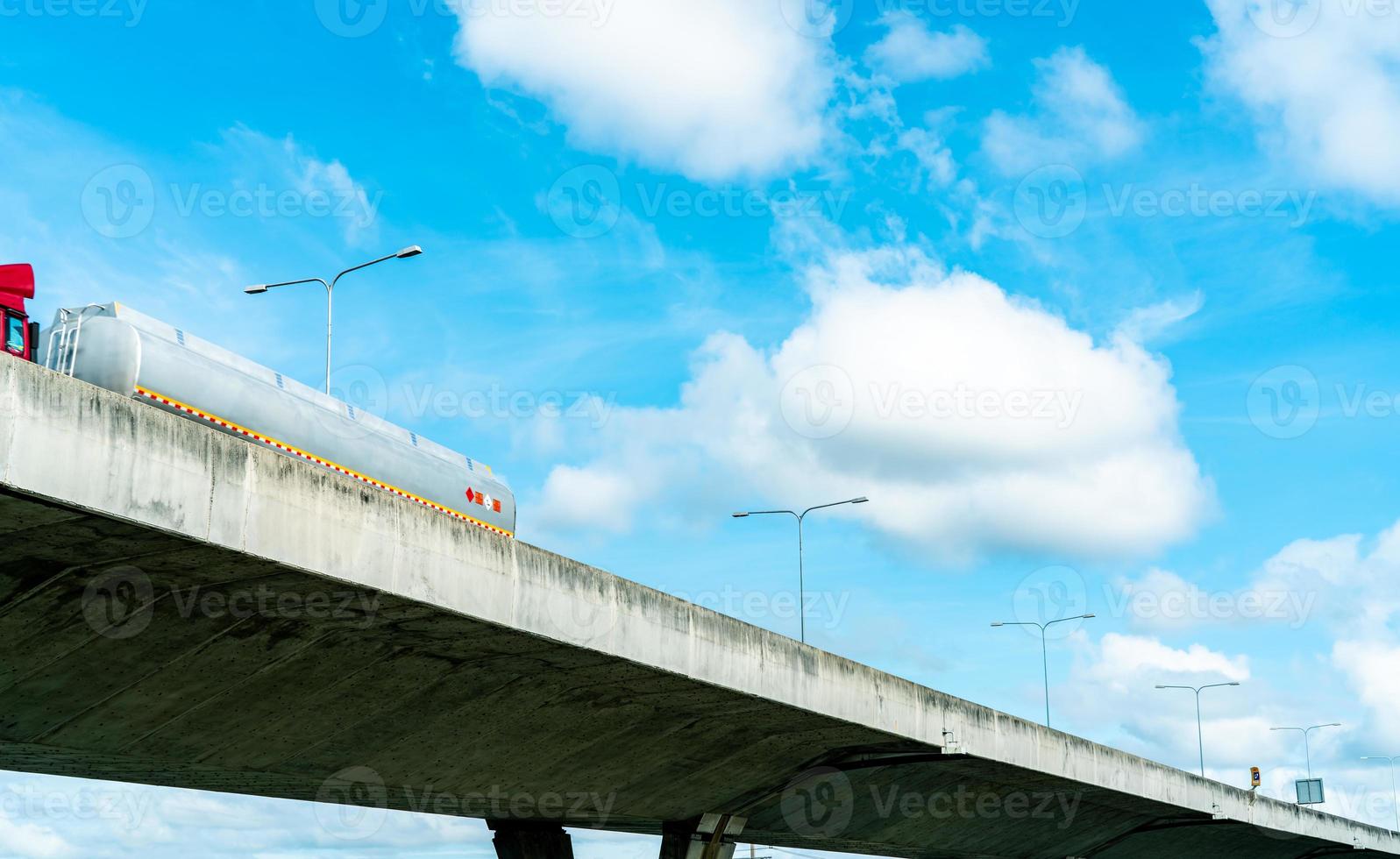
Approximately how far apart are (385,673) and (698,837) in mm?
16784

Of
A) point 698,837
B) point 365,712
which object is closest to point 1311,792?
point 698,837

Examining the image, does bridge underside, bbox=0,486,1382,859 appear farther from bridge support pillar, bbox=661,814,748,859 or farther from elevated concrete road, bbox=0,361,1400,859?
bridge support pillar, bbox=661,814,748,859

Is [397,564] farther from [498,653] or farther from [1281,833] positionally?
[1281,833]

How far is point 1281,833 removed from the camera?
56.2 metres

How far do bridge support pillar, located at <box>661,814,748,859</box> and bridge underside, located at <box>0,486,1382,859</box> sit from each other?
0.40 m

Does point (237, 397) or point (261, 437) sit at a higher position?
point (237, 397)

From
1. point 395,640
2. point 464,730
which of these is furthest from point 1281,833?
point 395,640

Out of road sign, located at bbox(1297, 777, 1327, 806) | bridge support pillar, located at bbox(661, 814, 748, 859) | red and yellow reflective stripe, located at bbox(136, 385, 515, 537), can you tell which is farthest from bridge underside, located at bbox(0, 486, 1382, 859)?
road sign, located at bbox(1297, 777, 1327, 806)

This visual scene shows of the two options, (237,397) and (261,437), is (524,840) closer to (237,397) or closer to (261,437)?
(261,437)

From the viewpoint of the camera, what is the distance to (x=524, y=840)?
34375 mm

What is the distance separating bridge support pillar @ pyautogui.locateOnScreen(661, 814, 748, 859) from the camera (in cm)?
3675

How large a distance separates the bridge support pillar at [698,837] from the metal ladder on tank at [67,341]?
2123cm

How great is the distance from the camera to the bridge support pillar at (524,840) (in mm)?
34344

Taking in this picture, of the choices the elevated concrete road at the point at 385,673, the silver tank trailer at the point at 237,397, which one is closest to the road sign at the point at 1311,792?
the elevated concrete road at the point at 385,673
